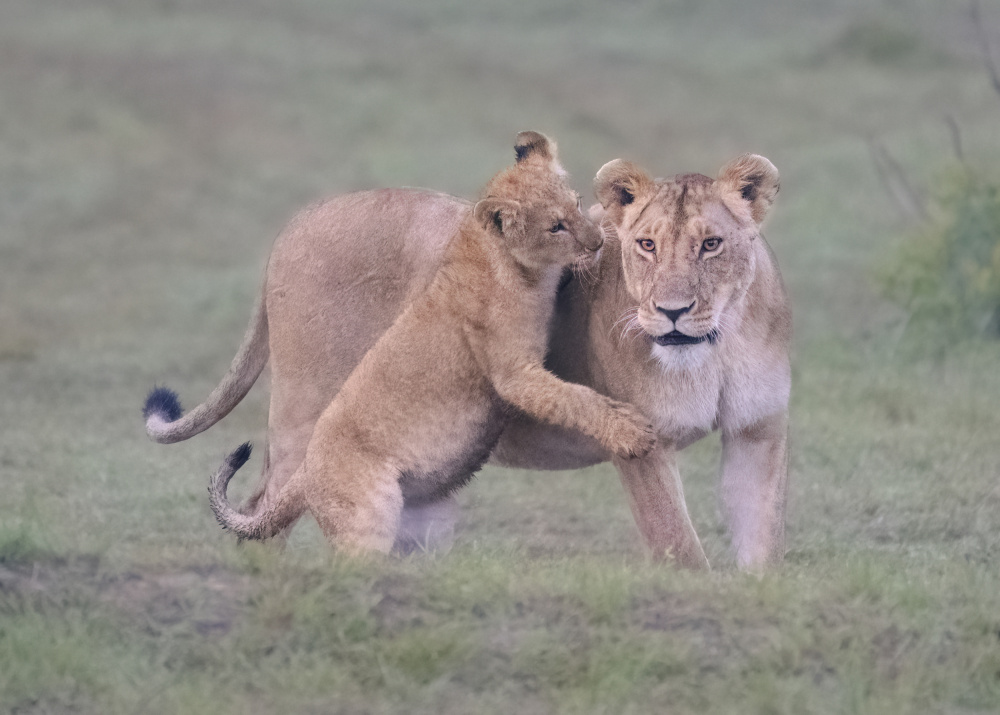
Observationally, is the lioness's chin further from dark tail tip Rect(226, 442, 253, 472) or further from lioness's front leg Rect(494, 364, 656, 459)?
dark tail tip Rect(226, 442, 253, 472)

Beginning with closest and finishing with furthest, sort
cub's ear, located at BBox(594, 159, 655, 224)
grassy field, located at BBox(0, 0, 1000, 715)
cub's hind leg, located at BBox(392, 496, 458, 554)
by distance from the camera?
grassy field, located at BBox(0, 0, 1000, 715) → cub's ear, located at BBox(594, 159, 655, 224) → cub's hind leg, located at BBox(392, 496, 458, 554)

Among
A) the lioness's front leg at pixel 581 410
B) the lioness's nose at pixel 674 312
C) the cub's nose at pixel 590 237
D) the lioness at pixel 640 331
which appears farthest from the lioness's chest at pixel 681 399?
the cub's nose at pixel 590 237

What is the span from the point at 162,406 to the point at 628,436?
1.82m

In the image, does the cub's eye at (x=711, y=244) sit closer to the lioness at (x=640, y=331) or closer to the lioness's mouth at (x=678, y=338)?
the lioness at (x=640, y=331)

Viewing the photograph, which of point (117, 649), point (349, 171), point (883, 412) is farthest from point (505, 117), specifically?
point (117, 649)

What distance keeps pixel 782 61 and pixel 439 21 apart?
6.19 meters

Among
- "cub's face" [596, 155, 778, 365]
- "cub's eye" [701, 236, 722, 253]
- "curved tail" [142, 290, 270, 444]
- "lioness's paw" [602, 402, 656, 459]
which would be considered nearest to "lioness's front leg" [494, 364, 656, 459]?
"lioness's paw" [602, 402, 656, 459]

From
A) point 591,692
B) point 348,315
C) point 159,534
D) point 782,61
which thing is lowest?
point 159,534

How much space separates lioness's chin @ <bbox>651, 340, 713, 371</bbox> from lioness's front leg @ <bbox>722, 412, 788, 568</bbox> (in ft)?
0.98

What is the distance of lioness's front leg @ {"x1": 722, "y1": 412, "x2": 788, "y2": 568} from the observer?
164 inches

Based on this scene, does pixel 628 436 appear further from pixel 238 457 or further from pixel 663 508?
pixel 238 457

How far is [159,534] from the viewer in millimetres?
5066

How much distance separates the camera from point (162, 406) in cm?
488

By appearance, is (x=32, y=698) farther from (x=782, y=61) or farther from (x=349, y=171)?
(x=782, y=61)
